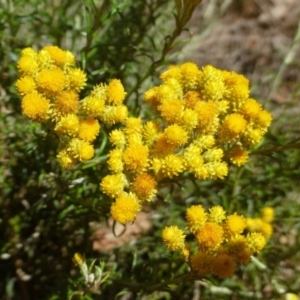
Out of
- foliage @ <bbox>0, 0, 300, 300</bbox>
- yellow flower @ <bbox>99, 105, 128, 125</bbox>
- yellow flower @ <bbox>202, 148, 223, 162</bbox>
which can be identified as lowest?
foliage @ <bbox>0, 0, 300, 300</bbox>

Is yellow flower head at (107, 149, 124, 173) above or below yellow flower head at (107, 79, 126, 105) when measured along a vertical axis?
below

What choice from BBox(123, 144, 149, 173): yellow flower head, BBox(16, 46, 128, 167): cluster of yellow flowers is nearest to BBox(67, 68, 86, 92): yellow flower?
BBox(16, 46, 128, 167): cluster of yellow flowers

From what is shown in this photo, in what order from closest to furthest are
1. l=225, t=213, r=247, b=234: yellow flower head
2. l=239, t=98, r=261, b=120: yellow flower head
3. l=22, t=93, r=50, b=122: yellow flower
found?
l=22, t=93, r=50, b=122: yellow flower, l=225, t=213, r=247, b=234: yellow flower head, l=239, t=98, r=261, b=120: yellow flower head

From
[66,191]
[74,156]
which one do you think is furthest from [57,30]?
[74,156]

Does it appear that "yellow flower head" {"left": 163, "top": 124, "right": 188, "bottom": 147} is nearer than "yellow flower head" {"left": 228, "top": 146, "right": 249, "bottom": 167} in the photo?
Yes

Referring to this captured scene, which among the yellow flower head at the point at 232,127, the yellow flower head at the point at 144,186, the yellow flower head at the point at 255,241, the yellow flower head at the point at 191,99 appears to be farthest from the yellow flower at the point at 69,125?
the yellow flower head at the point at 255,241

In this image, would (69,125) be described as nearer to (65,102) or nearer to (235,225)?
(65,102)

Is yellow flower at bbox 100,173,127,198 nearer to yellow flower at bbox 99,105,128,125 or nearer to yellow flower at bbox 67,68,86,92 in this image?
yellow flower at bbox 99,105,128,125
